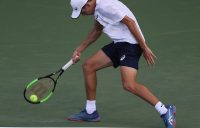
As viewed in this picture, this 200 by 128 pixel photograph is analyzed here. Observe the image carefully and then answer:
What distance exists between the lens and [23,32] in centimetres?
1434

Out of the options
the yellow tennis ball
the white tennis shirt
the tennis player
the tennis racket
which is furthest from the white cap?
the yellow tennis ball

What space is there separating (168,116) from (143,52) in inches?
30.4

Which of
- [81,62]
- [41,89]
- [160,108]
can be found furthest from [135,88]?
[81,62]

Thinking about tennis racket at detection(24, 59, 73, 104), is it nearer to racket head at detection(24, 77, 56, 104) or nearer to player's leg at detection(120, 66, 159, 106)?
racket head at detection(24, 77, 56, 104)

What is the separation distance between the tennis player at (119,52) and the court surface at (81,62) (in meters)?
0.25

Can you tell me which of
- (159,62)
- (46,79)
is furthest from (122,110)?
(159,62)

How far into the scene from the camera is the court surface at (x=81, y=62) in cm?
1023

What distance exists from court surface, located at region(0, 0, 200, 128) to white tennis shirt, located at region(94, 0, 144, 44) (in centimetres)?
100

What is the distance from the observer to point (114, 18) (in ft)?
31.7

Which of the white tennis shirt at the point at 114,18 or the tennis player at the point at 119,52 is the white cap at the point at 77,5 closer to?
the tennis player at the point at 119,52

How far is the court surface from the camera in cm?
1023

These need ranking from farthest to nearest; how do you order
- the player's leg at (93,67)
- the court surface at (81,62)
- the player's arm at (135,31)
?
the court surface at (81,62), the player's leg at (93,67), the player's arm at (135,31)

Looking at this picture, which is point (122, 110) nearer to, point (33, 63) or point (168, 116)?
point (168, 116)

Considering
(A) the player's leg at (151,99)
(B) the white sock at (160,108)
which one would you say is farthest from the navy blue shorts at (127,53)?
(B) the white sock at (160,108)
